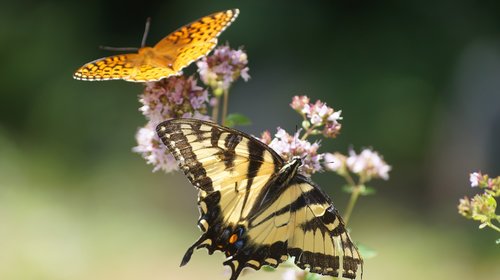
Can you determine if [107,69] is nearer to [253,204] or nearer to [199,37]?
[199,37]

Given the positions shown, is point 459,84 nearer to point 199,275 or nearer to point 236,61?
point 199,275

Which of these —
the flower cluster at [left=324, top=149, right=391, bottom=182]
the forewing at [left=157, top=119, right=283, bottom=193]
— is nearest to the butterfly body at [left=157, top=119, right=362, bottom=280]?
the forewing at [left=157, top=119, right=283, bottom=193]

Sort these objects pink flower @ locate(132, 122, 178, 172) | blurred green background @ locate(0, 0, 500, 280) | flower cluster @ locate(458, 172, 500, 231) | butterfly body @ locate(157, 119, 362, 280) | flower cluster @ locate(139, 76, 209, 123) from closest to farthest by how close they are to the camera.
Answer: flower cluster @ locate(458, 172, 500, 231)
butterfly body @ locate(157, 119, 362, 280)
flower cluster @ locate(139, 76, 209, 123)
pink flower @ locate(132, 122, 178, 172)
blurred green background @ locate(0, 0, 500, 280)

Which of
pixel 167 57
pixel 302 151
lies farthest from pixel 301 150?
pixel 167 57

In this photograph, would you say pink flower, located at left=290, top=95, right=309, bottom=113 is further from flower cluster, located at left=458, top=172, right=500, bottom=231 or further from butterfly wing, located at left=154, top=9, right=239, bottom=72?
flower cluster, located at left=458, top=172, right=500, bottom=231

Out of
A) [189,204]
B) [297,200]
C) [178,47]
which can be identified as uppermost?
[189,204]

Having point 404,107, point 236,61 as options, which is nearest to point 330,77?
point 404,107
